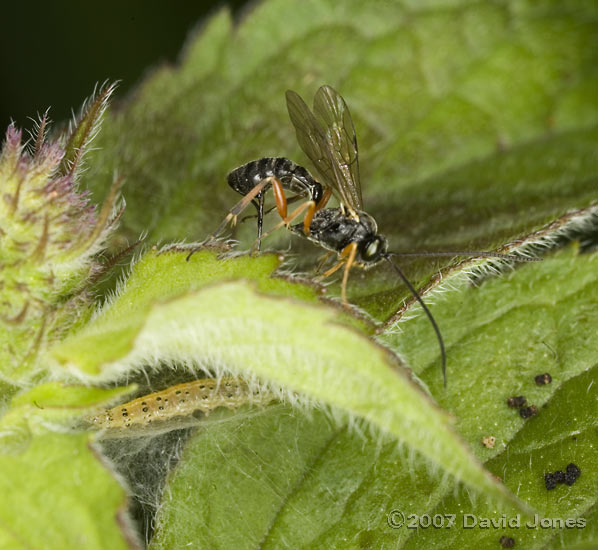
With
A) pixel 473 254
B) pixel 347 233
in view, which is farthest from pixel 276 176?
pixel 473 254

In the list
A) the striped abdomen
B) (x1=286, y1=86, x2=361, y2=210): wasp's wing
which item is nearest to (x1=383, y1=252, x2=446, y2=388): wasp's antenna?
(x1=286, y1=86, x2=361, y2=210): wasp's wing

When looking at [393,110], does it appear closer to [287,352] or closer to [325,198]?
[325,198]

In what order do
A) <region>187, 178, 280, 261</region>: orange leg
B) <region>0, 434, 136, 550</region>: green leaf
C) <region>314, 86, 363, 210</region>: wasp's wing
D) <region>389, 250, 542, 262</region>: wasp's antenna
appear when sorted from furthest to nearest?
<region>314, 86, 363, 210</region>: wasp's wing, <region>187, 178, 280, 261</region>: orange leg, <region>389, 250, 542, 262</region>: wasp's antenna, <region>0, 434, 136, 550</region>: green leaf

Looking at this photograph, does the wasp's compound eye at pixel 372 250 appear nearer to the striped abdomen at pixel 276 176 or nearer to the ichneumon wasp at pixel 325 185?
the ichneumon wasp at pixel 325 185

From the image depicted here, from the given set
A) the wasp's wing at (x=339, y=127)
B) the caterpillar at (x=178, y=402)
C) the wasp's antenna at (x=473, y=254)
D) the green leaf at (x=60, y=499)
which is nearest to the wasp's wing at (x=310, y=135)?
the wasp's wing at (x=339, y=127)

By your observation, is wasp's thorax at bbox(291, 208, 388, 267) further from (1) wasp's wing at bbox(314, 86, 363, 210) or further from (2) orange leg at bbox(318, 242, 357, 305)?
(1) wasp's wing at bbox(314, 86, 363, 210)
